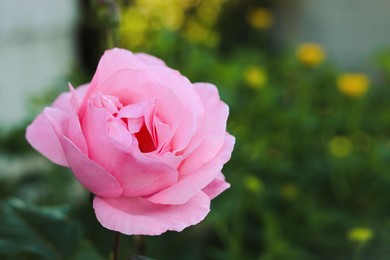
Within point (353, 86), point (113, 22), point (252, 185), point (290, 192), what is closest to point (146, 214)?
point (113, 22)

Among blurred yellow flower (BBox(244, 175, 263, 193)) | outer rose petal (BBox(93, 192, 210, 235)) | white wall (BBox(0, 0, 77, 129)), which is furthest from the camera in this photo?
white wall (BBox(0, 0, 77, 129))

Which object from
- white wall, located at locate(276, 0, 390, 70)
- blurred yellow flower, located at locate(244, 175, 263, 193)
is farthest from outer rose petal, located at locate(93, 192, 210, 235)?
white wall, located at locate(276, 0, 390, 70)

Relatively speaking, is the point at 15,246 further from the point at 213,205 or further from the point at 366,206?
the point at 366,206

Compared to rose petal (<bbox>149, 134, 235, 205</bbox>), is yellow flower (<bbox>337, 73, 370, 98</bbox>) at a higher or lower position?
lower

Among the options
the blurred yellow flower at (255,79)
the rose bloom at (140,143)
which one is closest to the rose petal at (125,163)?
the rose bloom at (140,143)

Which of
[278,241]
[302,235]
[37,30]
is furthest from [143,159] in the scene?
[37,30]

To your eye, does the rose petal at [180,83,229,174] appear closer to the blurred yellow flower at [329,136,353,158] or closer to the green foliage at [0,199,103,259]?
the green foliage at [0,199,103,259]

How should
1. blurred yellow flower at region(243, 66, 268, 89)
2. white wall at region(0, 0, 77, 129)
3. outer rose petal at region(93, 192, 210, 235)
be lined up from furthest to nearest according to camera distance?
white wall at region(0, 0, 77, 129) < blurred yellow flower at region(243, 66, 268, 89) < outer rose petal at region(93, 192, 210, 235)

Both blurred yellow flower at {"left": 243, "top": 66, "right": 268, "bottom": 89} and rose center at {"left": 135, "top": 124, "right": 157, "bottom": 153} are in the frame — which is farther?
blurred yellow flower at {"left": 243, "top": 66, "right": 268, "bottom": 89}
